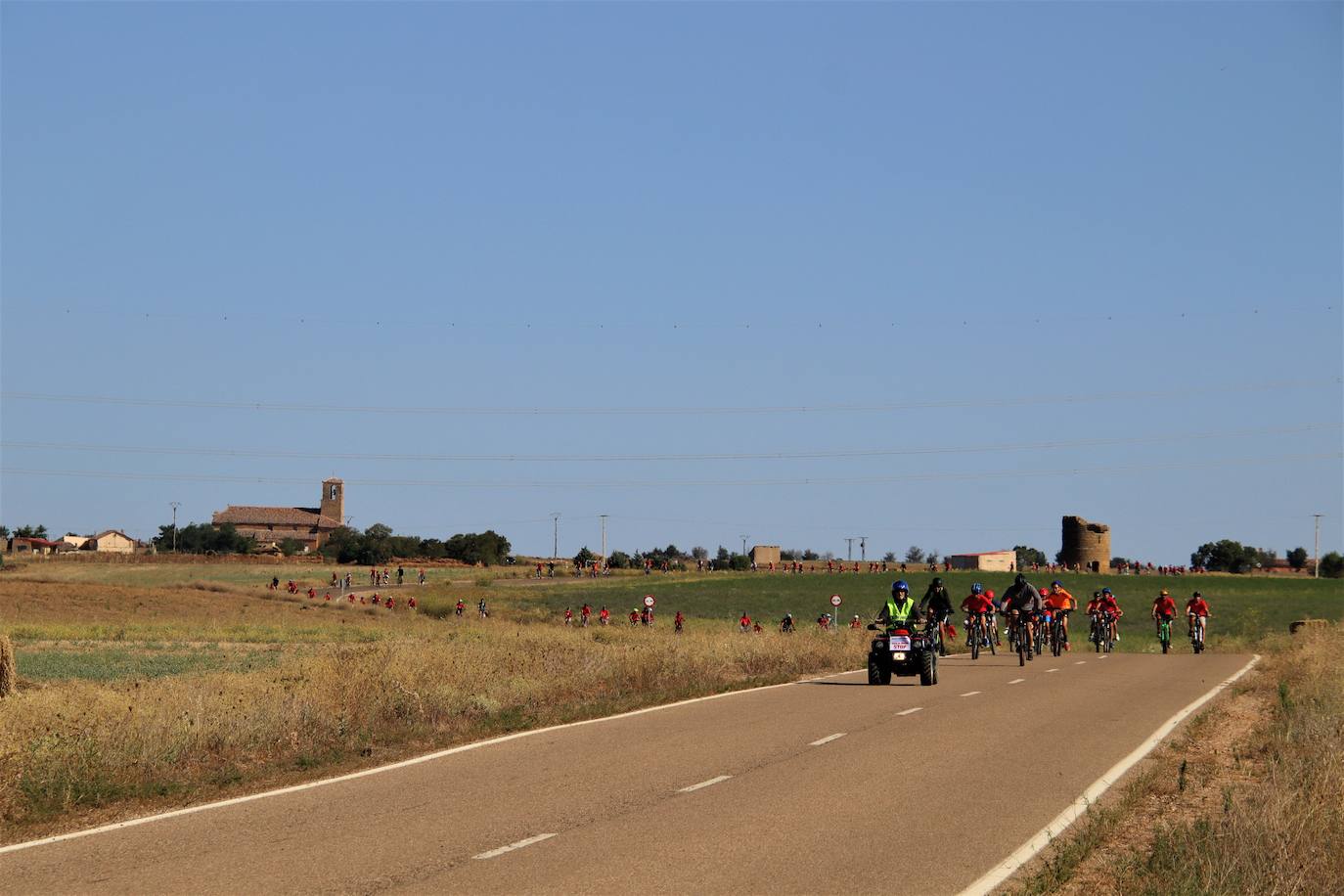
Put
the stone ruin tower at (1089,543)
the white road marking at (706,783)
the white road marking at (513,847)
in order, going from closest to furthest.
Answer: the white road marking at (513,847), the white road marking at (706,783), the stone ruin tower at (1089,543)

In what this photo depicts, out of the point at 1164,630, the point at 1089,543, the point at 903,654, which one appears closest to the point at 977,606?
the point at 1164,630

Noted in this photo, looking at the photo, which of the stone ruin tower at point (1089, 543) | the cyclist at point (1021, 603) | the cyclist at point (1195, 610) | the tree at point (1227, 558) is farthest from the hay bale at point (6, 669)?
the tree at point (1227, 558)

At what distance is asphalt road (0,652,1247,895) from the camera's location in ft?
30.7

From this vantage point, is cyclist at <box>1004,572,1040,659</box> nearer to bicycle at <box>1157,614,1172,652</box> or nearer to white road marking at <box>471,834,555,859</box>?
bicycle at <box>1157,614,1172,652</box>

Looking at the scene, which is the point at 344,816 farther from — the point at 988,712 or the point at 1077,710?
the point at 1077,710

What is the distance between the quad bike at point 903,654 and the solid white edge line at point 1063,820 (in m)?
6.01

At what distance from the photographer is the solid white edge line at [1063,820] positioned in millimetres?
9454

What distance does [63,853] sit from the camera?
10.1 meters

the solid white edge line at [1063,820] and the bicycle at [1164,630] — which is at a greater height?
the bicycle at [1164,630]

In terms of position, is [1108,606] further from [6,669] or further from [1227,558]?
[1227,558]

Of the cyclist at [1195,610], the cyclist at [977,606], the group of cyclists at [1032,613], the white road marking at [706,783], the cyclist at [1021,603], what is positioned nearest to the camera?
the white road marking at [706,783]

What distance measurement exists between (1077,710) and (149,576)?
98.9 metres

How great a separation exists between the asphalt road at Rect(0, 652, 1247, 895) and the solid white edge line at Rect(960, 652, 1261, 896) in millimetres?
117

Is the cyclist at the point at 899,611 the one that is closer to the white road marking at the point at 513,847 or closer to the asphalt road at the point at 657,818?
the asphalt road at the point at 657,818
